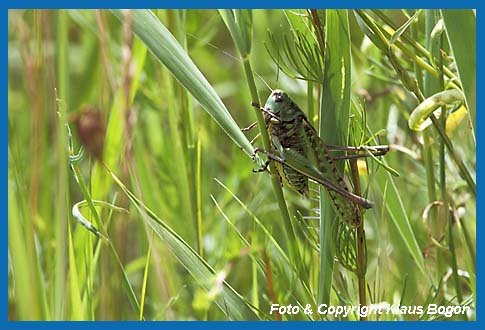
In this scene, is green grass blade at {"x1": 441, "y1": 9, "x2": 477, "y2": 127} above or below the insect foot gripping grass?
above

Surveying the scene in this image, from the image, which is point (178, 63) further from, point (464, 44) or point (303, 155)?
point (464, 44)

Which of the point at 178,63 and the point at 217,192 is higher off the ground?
the point at 178,63

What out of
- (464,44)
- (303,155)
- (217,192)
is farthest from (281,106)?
(217,192)

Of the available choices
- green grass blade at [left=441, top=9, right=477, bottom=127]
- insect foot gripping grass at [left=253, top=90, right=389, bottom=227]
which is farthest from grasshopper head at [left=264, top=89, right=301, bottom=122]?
green grass blade at [left=441, top=9, right=477, bottom=127]

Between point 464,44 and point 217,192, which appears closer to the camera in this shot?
point 464,44

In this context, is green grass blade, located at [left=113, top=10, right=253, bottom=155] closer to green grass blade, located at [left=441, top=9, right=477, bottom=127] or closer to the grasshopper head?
the grasshopper head

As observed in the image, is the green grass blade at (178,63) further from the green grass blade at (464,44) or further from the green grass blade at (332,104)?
the green grass blade at (464,44)
